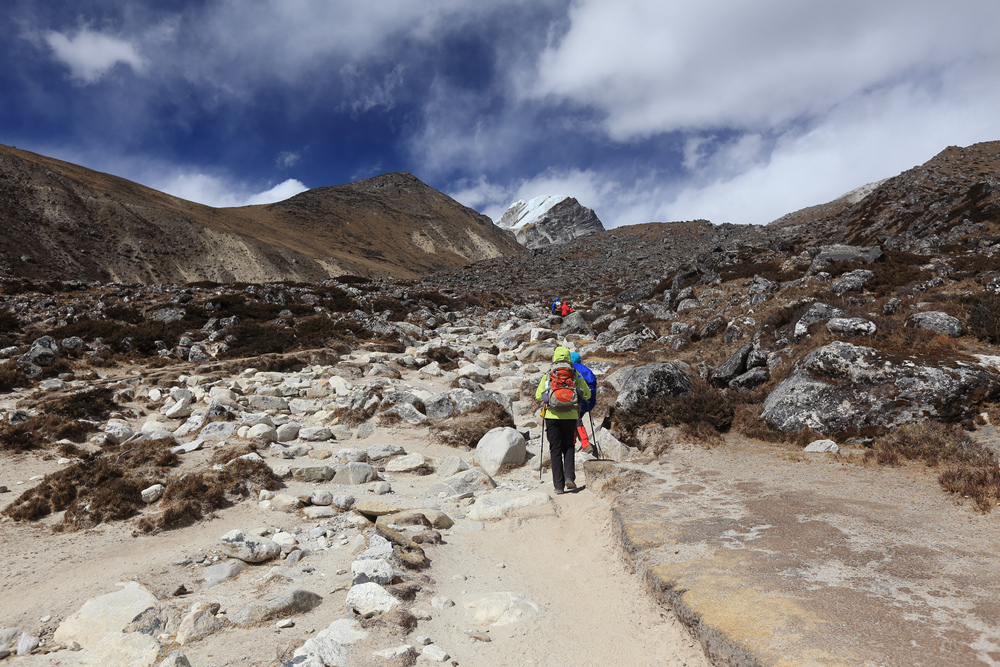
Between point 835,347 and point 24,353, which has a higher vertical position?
point 24,353

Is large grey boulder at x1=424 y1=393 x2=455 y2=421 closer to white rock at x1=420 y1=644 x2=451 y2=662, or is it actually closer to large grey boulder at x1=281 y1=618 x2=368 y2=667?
large grey boulder at x1=281 y1=618 x2=368 y2=667

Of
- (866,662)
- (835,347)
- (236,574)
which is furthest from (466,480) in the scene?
(835,347)

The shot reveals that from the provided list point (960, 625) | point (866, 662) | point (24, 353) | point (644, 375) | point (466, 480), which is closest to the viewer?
point (866, 662)

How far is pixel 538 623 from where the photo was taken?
4.13 m

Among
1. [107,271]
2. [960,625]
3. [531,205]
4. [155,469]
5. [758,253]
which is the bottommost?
[960,625]

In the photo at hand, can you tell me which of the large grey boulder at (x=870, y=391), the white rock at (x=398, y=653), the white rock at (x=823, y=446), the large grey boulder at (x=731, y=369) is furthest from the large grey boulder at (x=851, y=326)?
the white rock at (x=398, y=653)

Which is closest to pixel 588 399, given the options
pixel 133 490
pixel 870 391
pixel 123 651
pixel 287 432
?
pixel 870 391

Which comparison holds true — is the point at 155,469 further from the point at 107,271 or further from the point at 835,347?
the point at 107,271

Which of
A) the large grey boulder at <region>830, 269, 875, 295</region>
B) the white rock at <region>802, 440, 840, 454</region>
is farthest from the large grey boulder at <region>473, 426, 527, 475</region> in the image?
the large grey boulder at <region>830, 269, 875, 295</region>

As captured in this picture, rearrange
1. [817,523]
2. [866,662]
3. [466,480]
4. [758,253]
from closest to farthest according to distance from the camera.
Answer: [866,662] < [817,523] < [466,480] < [758,253]

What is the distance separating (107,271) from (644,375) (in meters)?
68.9

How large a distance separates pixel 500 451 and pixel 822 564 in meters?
5.60

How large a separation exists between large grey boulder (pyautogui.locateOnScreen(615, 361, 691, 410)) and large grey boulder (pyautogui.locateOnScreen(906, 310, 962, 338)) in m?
4.67

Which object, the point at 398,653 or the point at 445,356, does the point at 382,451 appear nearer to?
the point at 398,653
